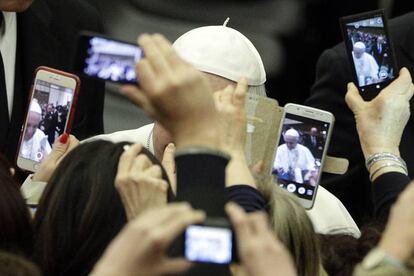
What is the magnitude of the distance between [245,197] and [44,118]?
0.98 meters

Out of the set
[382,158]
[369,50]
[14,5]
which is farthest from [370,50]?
[14,5]

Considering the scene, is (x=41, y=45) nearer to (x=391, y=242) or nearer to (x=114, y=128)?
(x=114, y=128)

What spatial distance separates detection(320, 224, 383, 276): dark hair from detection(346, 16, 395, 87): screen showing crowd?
47cm

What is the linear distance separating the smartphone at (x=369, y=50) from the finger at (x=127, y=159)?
83 centimetres

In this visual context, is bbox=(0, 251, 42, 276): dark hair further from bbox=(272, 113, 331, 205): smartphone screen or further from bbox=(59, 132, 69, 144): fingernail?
bbox=(272, 113, 331, 205): smartphone screen

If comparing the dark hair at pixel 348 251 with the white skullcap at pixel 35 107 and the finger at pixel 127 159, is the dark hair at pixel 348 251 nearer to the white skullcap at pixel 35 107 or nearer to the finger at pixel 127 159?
the finger at pixel 127 159

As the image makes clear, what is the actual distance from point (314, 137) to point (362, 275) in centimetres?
119

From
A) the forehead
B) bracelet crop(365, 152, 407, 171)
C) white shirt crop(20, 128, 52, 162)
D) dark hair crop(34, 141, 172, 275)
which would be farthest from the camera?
the forehead

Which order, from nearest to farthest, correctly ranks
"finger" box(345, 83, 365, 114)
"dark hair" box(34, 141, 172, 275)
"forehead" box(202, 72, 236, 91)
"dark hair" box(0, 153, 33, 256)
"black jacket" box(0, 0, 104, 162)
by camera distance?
"dark hair" box(0, 153, 33, 256) < "dark hair" box(34, 141, 172, 275) < "finger" box(345, 83, 365, 114) < "forehead" box(202, 72, 236, 91) < "black jacket" box(0, 0, 104, 162)

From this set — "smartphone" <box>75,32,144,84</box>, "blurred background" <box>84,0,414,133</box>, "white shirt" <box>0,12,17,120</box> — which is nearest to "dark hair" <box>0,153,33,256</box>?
"smartphone" <box>75,32,144,84</box>

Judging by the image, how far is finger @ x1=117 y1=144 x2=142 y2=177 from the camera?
1988 mm

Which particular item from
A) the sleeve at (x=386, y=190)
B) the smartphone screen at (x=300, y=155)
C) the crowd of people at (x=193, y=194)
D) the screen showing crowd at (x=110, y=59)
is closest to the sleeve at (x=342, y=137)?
the crowd of people at (x=193, y=194)

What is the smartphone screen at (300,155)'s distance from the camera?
278 centimetres

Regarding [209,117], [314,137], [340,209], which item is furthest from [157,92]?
[340,209]
